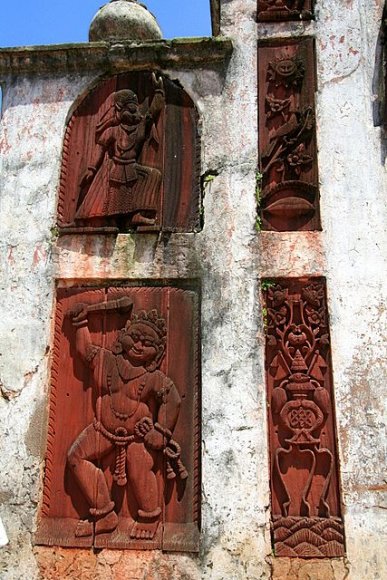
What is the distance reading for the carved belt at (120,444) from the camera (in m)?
5.27

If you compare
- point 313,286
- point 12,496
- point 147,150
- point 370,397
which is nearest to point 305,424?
point 370,397

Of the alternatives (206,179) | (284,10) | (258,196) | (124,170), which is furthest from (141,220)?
(284,10)

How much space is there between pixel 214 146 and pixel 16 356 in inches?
111

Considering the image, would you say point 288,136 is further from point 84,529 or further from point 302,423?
point 84,529

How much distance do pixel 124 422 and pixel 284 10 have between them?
468 cm

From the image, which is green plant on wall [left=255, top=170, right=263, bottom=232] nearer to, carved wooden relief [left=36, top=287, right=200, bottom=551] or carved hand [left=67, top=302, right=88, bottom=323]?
carved wooden relief [left=36, top=287, right=200, bottom=551]

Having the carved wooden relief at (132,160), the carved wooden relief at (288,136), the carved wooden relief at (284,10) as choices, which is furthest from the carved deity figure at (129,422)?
the carved wooden relief at (284,10)

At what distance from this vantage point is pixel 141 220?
6031mm

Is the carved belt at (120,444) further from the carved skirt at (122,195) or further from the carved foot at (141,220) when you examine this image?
the carved skirt at (122,195)

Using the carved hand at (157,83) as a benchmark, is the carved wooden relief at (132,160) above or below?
below

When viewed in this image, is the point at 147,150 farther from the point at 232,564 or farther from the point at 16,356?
the point at 232,564

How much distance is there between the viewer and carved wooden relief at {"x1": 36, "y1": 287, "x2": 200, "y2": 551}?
5207mm

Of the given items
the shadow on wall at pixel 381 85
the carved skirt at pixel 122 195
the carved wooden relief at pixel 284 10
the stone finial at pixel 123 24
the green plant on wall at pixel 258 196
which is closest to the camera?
the green plant on wall at pixel 258 196

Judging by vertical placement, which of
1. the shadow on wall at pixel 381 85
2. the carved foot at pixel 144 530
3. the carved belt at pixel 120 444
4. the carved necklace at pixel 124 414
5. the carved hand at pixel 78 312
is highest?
the shadow on wall at pixel 381 85
